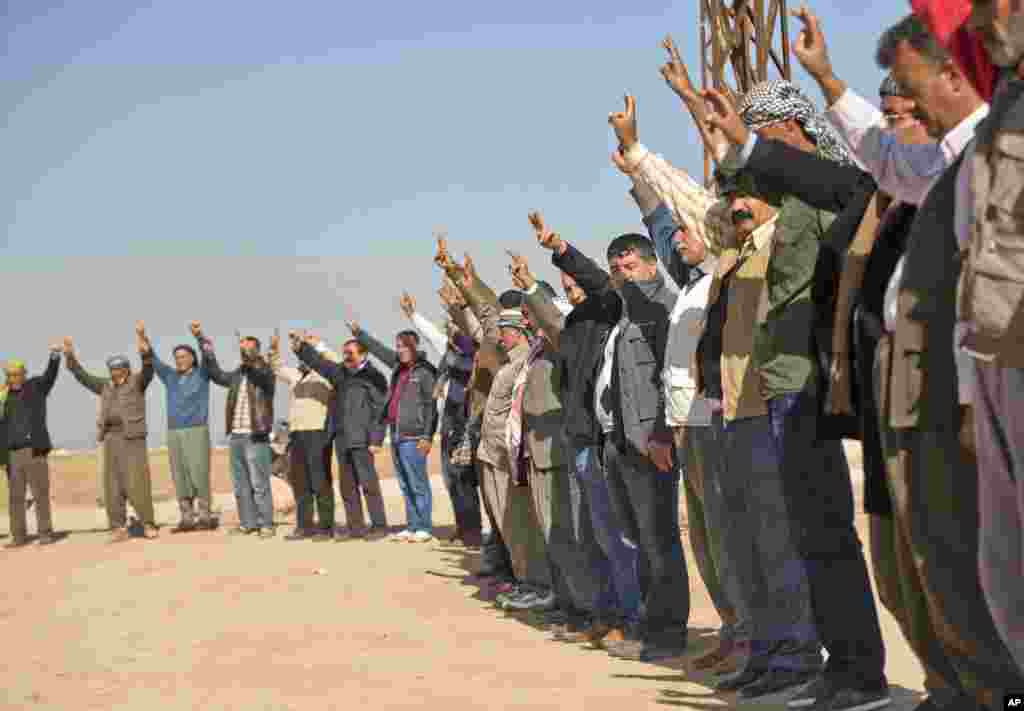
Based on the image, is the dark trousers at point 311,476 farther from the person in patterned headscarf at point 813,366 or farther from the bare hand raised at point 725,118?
the bare hand raised at point 725,118

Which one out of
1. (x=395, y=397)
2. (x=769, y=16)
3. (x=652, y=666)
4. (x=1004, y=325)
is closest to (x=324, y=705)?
(x=652, y=666)

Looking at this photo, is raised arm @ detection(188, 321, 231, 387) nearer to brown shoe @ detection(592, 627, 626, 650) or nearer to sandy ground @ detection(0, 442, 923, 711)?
sandy ground @ detection(0, 442, 923, 711)

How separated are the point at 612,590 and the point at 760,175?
13.1 ft

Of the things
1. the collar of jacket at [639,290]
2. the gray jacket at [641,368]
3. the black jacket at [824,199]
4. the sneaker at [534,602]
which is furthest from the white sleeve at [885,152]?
the sneaker at [534,602]

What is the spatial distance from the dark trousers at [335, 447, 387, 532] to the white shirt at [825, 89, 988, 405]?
487 inches

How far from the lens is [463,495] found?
15336mm

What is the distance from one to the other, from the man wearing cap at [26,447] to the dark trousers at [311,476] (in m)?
3.37

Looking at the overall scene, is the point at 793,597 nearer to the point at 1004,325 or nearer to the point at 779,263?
the point at 779,263

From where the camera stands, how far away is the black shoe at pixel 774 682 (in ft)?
20.2

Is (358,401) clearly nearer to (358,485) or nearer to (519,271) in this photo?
(358,485)

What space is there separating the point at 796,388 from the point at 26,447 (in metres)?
14.9

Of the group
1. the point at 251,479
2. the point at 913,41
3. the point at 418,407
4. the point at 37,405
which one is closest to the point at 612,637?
the point at 913,41

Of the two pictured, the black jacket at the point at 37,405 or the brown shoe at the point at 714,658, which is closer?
the brown shoe at the point at 714,658

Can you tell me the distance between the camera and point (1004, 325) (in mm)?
3432
